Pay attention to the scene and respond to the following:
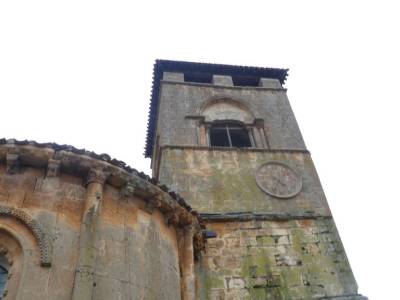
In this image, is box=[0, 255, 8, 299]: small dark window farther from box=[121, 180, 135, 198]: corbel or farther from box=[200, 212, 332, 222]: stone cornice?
box=[200, 212, 332, 222]: stone cornice

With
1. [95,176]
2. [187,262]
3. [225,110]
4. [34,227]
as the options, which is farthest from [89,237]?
[225,110]

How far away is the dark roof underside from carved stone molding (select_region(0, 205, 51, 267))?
1050 centimetres

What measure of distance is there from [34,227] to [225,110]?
946 cm

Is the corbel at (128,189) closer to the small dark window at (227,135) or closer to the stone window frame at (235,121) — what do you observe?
the stone window frame at (235,121)

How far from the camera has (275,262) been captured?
9180 mm

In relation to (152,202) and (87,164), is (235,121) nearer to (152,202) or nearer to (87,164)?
(152,202)

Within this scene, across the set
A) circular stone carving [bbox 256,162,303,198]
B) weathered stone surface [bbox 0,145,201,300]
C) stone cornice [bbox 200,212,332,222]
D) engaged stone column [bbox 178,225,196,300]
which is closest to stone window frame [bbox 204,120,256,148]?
circular stone carving [bbox 256,162,303,198]

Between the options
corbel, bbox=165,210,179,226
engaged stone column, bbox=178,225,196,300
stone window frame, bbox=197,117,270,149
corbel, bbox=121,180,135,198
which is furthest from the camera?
stone window frame, bbox=197,117,270,149

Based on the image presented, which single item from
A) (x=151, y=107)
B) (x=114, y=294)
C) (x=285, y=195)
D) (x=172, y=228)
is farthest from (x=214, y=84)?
(x=114, y=294)

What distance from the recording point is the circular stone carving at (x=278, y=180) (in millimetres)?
10992

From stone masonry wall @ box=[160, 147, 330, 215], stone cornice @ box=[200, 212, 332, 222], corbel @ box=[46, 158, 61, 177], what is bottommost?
corbel @ box=[46, 158, 61, 177]

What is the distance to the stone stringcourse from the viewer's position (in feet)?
20.1

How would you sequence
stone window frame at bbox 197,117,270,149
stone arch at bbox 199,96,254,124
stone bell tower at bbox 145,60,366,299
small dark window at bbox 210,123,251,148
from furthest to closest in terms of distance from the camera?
stone arch at bbox 199,96,254,124 < small dark window at bbox 210,123,251,148 < stone window frame at bbox 197,117,270,149 < stone bell tower at bbox 145,60,366,299

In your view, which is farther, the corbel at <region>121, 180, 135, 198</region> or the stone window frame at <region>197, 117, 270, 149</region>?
the stone window frame at <region>197, 117, 270, 149</region>
